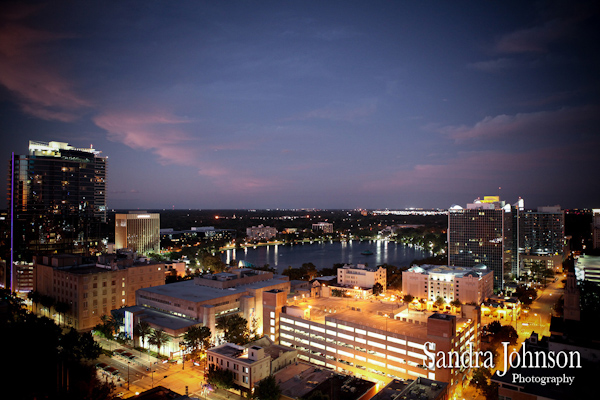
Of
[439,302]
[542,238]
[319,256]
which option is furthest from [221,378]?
[319,256]

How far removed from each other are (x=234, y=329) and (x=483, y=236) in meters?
14.2

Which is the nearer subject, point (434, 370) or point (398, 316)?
point (434, 370)

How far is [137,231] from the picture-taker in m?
25.2

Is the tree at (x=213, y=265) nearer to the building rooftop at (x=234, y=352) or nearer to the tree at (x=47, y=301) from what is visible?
the tree at (x=47, y=301)

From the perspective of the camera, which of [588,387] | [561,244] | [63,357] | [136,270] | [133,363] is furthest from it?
[561,244]

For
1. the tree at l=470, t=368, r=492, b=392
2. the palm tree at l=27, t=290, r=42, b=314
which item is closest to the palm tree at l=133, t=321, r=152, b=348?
the palm tree at l=27, t=290, r=42, b=314

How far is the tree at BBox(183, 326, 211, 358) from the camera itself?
30.9 feet

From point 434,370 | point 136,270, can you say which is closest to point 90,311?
point 136,270

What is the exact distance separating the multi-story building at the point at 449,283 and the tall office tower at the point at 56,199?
1717 cm

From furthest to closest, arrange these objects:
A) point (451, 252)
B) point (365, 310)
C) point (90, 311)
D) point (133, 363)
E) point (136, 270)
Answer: point (451, 252)
point (136, 270)
point (90, 311)
point (365, 310)
point (133, 363)

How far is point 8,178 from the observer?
68.5 ft

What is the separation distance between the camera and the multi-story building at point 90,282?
1216 cm

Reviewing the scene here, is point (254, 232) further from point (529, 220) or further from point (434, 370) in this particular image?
point (434, 370)

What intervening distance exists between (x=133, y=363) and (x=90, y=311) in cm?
399
